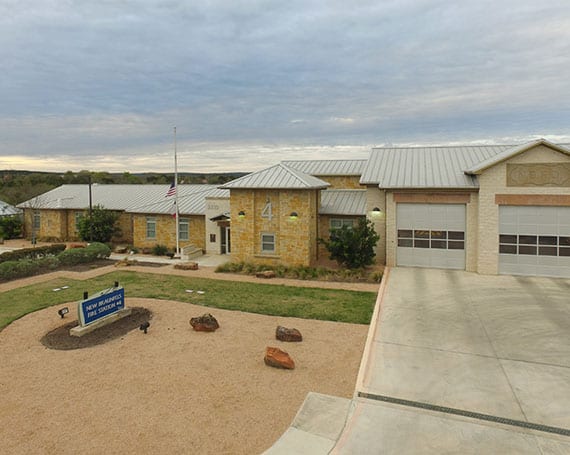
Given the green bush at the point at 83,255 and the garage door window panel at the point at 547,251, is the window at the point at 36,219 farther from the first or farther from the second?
the garage door window panel at the point at 547,251

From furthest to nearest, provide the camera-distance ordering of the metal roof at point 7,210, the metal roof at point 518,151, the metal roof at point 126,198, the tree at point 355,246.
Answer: the metal roof at point 7,210 < the metal roof at point 126,198 < the tree at point 355,246 < the metal roof at point 518,151

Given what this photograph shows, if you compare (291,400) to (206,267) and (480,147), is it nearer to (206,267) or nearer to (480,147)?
(206,267)

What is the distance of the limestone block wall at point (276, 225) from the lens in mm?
20312

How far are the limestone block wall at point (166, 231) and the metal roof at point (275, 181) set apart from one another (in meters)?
6.13

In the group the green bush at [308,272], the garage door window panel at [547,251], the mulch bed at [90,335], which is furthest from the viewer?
the green bush at [308,272]

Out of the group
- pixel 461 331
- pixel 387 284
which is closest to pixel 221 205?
pixel 387 284

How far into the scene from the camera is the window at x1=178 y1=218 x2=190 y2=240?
26.6 metres

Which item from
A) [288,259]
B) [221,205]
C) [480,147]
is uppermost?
[480,147]

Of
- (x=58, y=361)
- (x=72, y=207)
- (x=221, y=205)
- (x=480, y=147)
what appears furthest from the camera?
(x=72, y=207)

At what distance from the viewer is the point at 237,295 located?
15.5 metres

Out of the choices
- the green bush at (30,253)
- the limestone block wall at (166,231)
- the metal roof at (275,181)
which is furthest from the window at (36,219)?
the metal roof at (275,181)

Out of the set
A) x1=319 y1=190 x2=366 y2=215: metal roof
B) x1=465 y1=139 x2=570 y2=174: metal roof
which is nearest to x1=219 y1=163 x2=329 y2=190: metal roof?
x1=319 y1=190 x2=366 y2=215: metal roof

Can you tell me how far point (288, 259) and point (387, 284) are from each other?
19.3 ft

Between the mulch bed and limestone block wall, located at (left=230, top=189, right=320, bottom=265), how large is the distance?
9.15m
